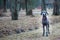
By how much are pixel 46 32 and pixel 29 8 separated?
15543mm

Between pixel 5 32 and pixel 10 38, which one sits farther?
pixel 5 32

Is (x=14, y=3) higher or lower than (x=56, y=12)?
higher

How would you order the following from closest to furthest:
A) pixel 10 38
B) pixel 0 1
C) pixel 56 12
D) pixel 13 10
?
pixel 10 38, pixel 13 10, pixel 56 12, pixel 0 1

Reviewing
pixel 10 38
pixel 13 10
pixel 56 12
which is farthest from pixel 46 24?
pixel 56 12

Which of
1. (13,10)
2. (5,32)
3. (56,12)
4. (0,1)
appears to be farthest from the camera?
(0,1)

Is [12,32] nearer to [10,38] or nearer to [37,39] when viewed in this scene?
[10,38]

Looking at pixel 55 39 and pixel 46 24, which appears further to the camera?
pixel 46 24

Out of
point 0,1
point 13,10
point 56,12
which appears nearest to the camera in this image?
point 13,10

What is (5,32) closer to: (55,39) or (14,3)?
(55,39)

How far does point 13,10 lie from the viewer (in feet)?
63.5

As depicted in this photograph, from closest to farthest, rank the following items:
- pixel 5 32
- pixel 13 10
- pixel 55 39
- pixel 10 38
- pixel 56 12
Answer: pixel 55 39, pixel 10 38, pixel 5 32, pixel 13 10, pixel 56 12

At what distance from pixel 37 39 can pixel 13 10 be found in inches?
410

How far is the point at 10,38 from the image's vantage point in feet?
32.3

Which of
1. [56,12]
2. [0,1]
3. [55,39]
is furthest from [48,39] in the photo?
[0,1]
